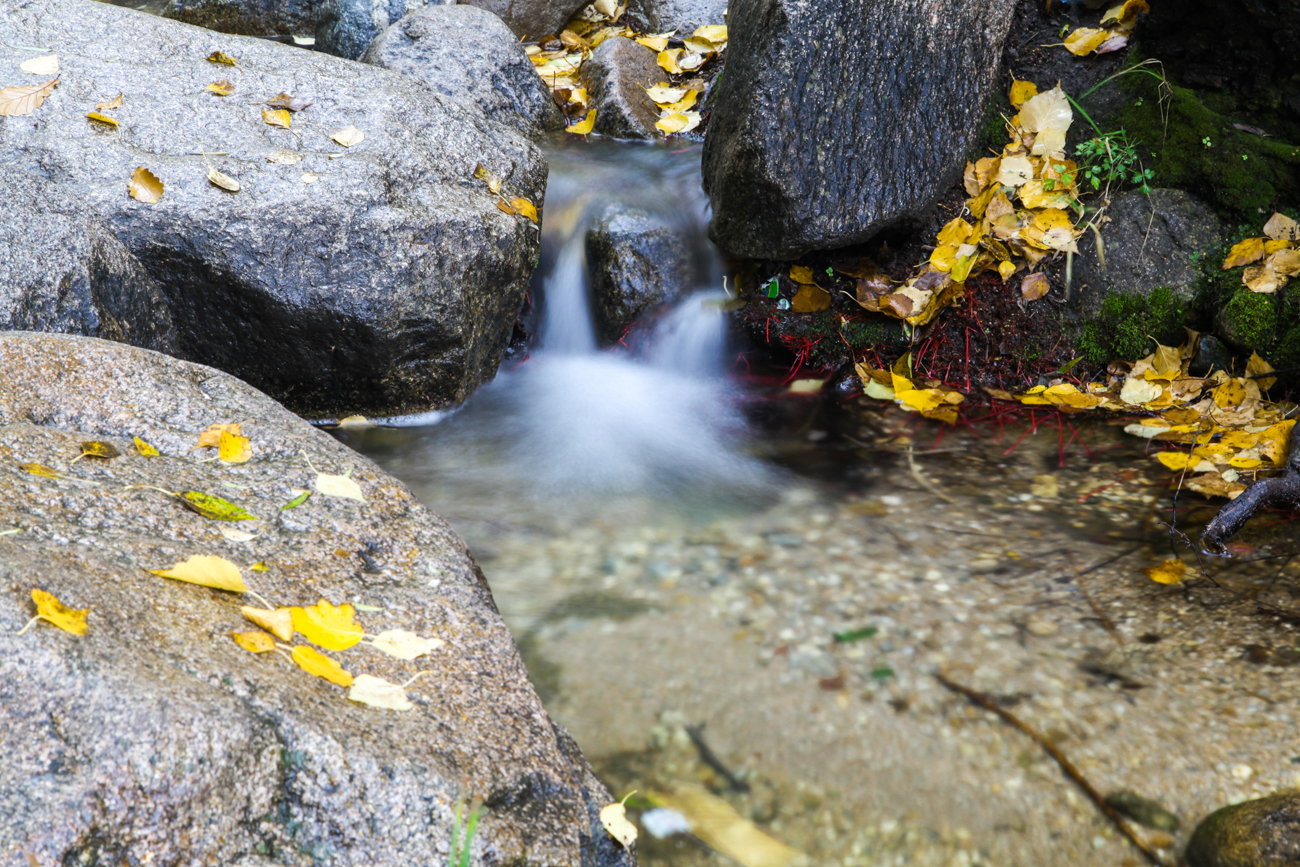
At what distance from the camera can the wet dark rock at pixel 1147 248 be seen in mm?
3848

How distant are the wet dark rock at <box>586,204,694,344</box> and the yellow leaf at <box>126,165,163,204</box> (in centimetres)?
214

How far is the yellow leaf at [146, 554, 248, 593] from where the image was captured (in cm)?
148

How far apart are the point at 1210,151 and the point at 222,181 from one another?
4.22 m

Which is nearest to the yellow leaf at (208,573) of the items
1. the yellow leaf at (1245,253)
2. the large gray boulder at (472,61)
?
the yellow leaf at (1245,253)

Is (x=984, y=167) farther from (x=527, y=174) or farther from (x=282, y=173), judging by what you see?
(x=282, y=173)

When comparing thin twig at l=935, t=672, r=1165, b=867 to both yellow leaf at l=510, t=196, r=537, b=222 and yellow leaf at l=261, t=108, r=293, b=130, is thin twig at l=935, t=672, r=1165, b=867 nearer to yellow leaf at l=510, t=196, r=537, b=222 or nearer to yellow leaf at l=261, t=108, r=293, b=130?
yellow leaf at l=510, t=196, r=537, b=222

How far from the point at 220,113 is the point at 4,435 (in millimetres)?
2349

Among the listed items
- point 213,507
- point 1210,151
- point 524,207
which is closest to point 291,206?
point 524,207

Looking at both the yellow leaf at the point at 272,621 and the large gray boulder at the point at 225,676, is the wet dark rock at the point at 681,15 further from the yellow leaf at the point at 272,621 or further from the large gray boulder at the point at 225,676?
the yellow leaf at the point at 272,621

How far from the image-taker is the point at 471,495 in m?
3.43

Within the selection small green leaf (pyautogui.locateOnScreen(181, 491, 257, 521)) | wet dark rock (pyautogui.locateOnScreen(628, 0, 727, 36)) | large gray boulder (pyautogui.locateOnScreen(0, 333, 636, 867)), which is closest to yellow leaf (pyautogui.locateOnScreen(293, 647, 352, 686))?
large gray boulder (pyautogui.locateOnScreen(0, 333, 636, 867))

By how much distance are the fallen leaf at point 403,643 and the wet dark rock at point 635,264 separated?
3201 mm

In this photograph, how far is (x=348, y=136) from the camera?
144 inches

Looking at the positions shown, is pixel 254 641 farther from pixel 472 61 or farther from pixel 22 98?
pixel 472 61
